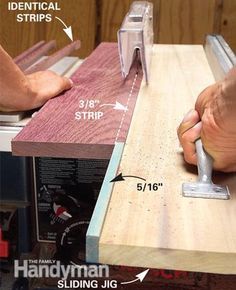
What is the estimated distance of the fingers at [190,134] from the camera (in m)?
0.69

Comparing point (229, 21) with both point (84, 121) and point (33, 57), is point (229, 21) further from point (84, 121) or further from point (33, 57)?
point (84, 121)

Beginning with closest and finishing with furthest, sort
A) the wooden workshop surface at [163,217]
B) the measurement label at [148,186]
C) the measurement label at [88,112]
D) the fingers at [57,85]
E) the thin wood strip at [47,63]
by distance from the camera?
the wooden workshop surface at [163,217]
the measurement label at [148,186]
the measurement label at [88,112]
the fingers at [57,85]
the thin wood strip at [47,63]

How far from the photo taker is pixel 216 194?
605 mm

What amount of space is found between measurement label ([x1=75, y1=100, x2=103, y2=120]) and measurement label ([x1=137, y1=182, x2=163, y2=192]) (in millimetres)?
272

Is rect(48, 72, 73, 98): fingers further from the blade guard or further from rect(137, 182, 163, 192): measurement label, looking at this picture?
rect(137, 182, 163, 192): measurement label

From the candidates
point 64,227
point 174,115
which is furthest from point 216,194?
point 64,227

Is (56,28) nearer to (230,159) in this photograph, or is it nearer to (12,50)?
(12,50)

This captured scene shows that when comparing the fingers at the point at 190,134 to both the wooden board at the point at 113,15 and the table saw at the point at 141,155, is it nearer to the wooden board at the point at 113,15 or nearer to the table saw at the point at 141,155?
the table saw at the point at 141,155

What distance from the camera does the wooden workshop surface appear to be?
0.49m

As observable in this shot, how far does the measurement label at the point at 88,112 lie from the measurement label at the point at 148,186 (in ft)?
0.89

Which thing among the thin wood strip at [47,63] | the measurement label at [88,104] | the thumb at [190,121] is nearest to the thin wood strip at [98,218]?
the thumb at [190,121]

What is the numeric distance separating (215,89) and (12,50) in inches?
54.7

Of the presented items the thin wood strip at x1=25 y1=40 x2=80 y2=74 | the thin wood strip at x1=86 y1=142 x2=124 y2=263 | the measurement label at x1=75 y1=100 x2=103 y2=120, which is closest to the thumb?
the thin wood strip at x1=86 y1=142 x2=124 y2=263

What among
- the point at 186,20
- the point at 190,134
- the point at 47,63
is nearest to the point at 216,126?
the point at 190,134
